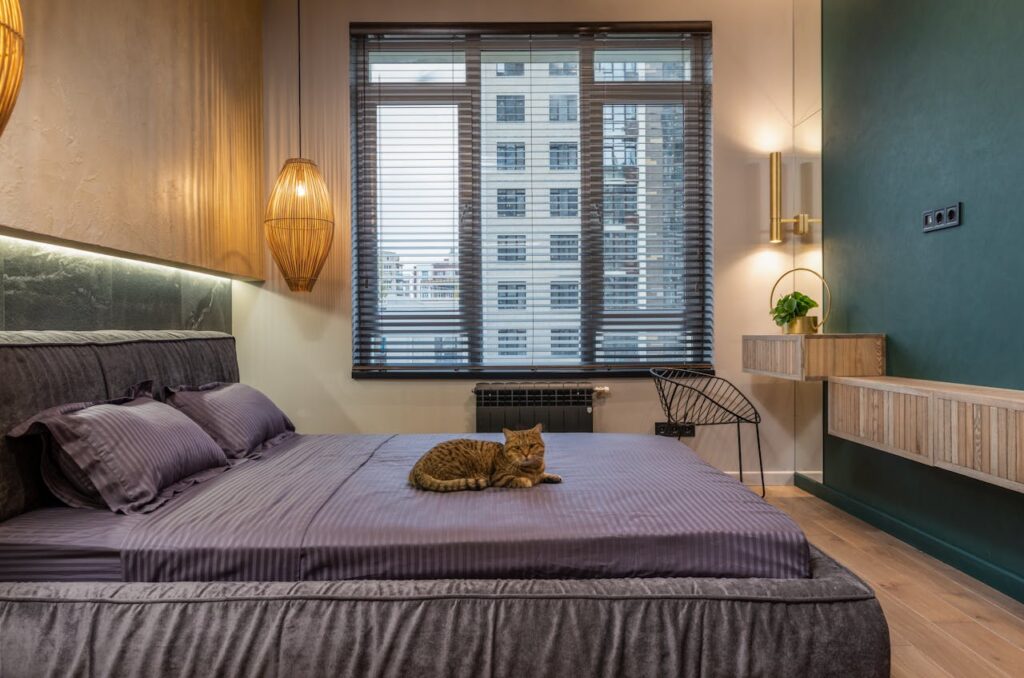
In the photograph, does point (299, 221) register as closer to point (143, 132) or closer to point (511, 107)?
point (143, 132)

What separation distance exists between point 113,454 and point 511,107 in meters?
3.17

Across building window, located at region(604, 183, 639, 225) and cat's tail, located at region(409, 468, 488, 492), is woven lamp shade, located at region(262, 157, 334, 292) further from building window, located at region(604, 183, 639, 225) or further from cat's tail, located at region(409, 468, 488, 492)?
cat's tail, located at region(409, 468, 488, 492)

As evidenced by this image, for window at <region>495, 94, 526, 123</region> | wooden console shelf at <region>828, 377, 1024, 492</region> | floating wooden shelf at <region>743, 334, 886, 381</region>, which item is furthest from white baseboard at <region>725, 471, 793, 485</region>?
window at <region>495, 94, 526, 123</region>

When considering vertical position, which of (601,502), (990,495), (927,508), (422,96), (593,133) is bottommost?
(927,508)

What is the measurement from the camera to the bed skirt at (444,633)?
1.36 metres

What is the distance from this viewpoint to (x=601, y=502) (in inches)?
67.8

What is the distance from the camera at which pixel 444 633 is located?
1.37 meters

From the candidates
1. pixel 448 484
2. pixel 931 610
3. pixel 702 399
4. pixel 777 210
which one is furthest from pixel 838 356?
pixel 448 484

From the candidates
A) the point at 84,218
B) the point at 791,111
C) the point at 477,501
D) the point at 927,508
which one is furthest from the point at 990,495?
the point at 84,218

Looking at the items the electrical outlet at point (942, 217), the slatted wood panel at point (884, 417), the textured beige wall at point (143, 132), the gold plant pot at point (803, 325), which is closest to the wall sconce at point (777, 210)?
the gold plant pot at point (803, 325)

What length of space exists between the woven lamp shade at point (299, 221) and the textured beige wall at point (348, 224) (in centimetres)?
44

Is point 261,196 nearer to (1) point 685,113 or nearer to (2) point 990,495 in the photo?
(1) point 685,113

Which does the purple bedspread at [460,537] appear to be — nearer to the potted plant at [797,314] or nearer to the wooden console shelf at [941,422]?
the wooden console shelf at [941,422]

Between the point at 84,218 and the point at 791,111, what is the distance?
410 cm
